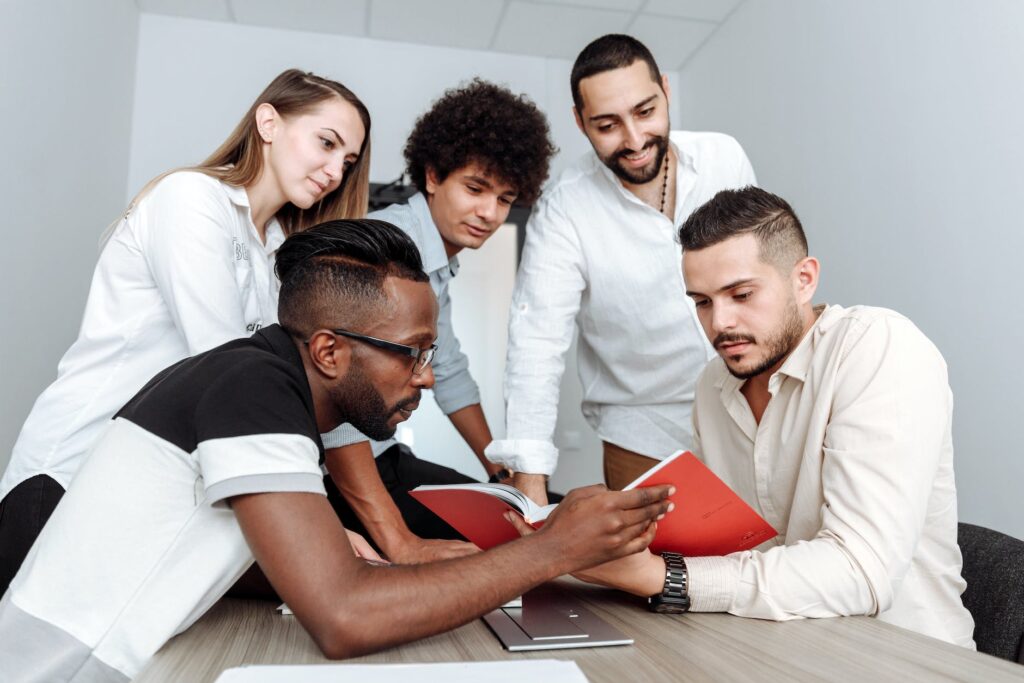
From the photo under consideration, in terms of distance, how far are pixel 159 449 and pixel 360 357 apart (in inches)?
11.6

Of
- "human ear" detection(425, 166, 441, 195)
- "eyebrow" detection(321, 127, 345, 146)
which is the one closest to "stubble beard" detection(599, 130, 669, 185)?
"human ear" detection(425, 166, 441, 195)

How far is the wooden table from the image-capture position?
770 millimetres

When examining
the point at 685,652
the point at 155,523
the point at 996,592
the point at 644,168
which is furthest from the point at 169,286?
the point at 996,592

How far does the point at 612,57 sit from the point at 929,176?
1.18 meters

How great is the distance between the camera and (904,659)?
0.82m

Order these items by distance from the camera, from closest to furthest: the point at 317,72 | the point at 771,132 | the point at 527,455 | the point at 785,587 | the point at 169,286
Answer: the point at 785,587 → the point at 169,286 → the point at 527,455 → the point at 771,132 → the point at 317,72

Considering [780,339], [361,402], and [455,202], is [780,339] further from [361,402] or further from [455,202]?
[455,202]

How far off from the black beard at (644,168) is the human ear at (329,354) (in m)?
1.22

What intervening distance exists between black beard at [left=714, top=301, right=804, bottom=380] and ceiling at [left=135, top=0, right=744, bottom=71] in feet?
8.93

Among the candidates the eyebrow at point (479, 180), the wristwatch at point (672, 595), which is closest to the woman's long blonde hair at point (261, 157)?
the eyebrow at point (479, 180)

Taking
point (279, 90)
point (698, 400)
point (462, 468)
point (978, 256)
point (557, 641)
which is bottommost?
point (462, 468)

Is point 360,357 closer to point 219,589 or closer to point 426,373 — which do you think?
point 426,373

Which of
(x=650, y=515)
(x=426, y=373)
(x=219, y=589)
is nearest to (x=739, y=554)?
(x=650, y=515)

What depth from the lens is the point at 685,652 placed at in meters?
0.84
